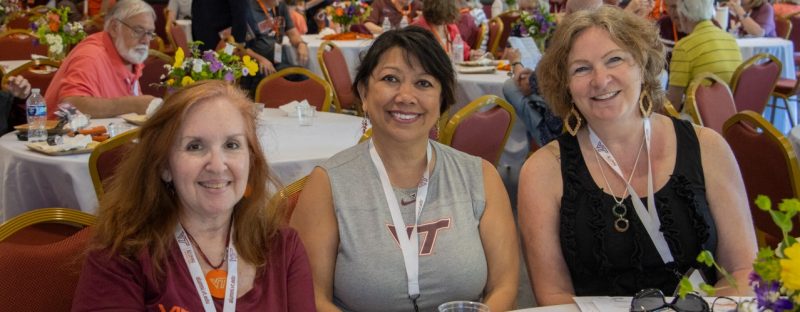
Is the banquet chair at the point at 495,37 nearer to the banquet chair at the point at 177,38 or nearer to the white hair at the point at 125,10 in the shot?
the banquet chair at the point at 177,38

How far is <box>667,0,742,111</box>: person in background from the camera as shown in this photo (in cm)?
526

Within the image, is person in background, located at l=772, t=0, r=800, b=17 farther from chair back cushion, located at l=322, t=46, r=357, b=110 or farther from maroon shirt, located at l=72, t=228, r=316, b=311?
maroon shirt, located at l=72, t=228, r=316, b=311

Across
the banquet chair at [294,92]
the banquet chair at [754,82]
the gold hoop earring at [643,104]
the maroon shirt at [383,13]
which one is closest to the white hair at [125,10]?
the banquet chair at [294,92]

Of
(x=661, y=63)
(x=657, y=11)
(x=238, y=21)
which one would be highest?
(x=661, y=63)

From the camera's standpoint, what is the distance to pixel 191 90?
75.4 inches

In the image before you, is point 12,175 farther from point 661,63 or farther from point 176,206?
point 661,63

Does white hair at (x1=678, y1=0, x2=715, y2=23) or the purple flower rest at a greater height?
the purple flower

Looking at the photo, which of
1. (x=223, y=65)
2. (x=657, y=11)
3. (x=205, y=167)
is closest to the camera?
(x=205, y=167)

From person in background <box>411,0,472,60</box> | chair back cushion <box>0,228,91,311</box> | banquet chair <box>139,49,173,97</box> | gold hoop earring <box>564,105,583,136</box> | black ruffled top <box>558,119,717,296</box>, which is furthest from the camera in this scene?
person in background <box>411,0,472,60</box>

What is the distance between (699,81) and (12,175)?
2964mm

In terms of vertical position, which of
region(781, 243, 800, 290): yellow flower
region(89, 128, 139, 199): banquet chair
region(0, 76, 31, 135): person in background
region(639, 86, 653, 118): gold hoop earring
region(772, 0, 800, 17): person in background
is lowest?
region(772, 0, 800, 17): person in background

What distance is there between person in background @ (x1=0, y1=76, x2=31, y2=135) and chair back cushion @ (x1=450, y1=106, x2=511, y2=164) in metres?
2.25

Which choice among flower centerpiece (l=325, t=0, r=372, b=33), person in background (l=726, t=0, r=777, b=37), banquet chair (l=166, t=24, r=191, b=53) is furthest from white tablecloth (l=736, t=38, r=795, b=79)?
banquet chair (l=166, t=24, r=191, b=53)

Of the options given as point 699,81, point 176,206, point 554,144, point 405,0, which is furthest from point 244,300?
point 405,0
